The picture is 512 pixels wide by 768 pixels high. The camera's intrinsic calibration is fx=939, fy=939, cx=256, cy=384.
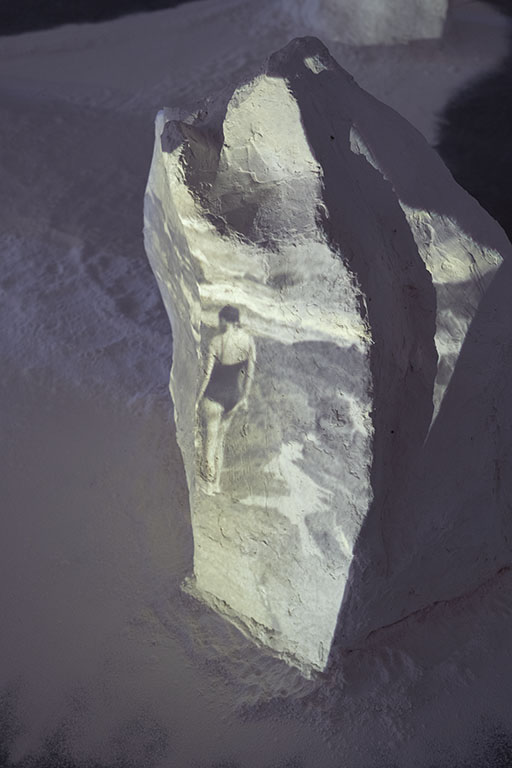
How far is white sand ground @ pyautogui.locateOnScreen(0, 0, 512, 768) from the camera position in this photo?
1562 millimetres

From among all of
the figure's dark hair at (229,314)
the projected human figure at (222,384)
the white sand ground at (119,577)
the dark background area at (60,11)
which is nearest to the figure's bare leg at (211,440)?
the projected human figure at (222,384)

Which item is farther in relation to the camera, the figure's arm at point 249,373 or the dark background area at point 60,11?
the dark background area at point 60,11

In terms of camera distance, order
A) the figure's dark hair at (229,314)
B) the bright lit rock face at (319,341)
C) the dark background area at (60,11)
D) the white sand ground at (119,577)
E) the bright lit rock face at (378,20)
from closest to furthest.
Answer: the bright lit rock face at (319,341)
the figure's dark hair at (229,314)
the white sand ground at (119,577)
the bright lit rock face at (378,20)
the dark background area at (60,11)

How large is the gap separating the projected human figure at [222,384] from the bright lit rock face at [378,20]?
2709 millimetres

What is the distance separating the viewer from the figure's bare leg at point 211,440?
150 centimetres

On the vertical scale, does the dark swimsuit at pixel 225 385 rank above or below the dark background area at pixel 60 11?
below

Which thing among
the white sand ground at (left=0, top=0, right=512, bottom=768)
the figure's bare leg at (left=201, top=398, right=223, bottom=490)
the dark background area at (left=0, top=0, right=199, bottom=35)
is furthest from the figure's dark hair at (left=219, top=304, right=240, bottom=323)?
the dark background area at (left=0, top=0, right=199, bottom=35)

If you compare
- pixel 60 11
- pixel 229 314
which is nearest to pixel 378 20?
pixel 60 11

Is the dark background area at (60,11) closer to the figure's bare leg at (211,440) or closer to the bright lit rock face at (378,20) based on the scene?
the bright lit rock face at (378,20)

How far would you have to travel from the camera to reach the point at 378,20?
12.4ft

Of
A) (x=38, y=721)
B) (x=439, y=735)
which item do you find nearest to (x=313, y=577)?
(x=439, y=735)

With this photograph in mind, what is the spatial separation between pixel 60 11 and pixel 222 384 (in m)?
3.14

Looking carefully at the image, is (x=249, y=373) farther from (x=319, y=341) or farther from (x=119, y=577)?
(x=119, y=577)

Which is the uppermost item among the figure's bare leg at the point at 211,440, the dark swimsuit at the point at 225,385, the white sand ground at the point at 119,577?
the dark swimsuit at the point at 225,385
